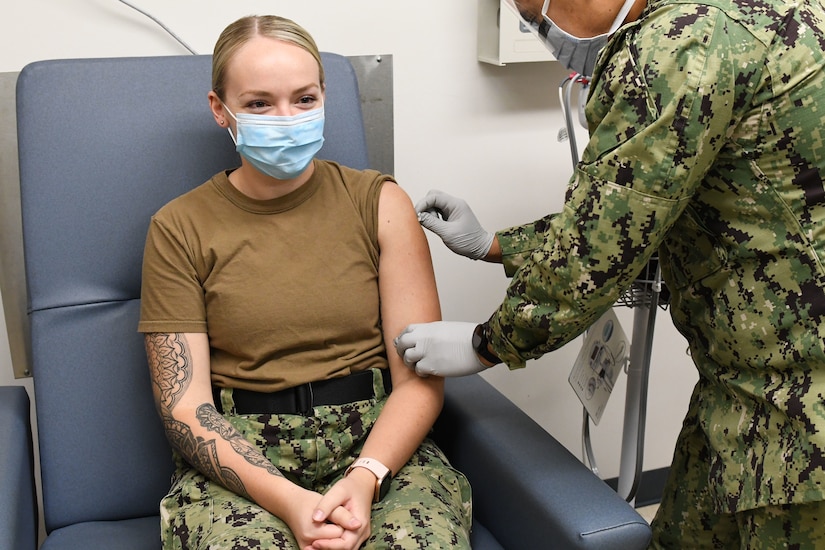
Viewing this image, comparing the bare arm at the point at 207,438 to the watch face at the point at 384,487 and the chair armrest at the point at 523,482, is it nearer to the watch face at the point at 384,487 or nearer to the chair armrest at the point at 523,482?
the watch face at the point at 384,487

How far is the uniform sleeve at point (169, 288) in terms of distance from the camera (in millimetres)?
1448

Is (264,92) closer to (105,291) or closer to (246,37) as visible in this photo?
(246,37)

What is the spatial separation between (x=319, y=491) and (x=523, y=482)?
364mm

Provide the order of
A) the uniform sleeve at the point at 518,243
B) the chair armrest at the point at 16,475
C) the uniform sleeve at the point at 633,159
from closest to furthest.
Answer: the uniform sleeve at the point at 633,159, the chair armrest at the point at 16,475, the uniform sleeve at the point at 518,243

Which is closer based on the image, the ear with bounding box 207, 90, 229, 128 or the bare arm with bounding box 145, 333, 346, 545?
the bare arm with bounding box 145, 333, 346, 545

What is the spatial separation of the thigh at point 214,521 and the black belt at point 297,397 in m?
0.14

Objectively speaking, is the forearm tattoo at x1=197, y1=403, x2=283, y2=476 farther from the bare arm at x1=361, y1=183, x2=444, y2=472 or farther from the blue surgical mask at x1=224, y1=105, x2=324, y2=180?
the blue surgical mask at x1=224, y1=105, x2=324, y2=180

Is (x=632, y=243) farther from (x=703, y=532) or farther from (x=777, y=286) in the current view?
(x=703, y=532)

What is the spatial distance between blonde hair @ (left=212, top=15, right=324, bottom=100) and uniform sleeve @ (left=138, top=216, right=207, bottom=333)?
275 mm

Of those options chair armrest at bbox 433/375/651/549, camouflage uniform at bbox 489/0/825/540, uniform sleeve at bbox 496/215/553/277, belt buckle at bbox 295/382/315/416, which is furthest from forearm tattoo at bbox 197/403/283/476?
uniform sleeve at bbox 496/215/553/277

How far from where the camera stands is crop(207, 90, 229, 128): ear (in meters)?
1.47

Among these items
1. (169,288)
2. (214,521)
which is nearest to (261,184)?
(169,288)

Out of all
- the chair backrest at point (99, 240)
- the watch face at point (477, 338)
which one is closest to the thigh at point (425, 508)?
the watch face at point (477, 338)

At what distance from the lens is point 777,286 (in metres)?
1.11
